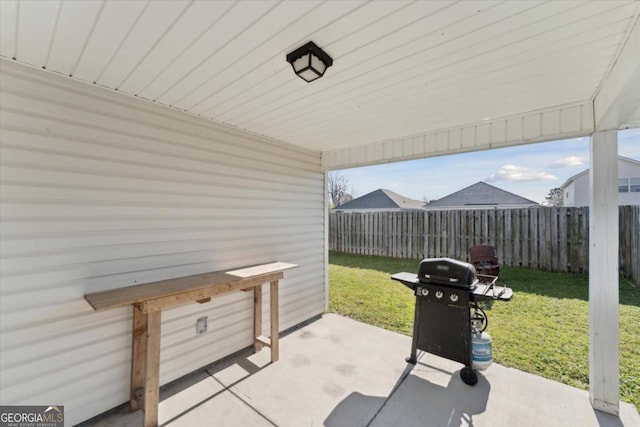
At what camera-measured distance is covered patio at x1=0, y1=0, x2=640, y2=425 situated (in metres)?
1.37

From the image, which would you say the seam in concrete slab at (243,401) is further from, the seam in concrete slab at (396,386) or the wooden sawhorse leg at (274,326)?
the seam in concrete slab at (396,386)

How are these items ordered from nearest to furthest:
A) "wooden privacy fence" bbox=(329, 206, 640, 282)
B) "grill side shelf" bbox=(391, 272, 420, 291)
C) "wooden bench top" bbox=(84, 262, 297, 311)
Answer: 1. "wooden bench top" bbox=(84, 262, 297, 311)
2. "grill side shelf" bbox=(391, 272, 420, 291)
3. "wooden privacy fence" bbox=(329, 206, 640, 282)

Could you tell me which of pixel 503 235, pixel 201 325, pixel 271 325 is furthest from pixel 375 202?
pixel 201 325

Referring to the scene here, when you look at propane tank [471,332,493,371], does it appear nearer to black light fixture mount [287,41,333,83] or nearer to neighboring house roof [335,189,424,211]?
black light fixture mount [287,41,333,83]

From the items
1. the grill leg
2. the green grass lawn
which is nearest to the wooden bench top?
the grill leg

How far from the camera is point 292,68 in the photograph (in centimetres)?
177

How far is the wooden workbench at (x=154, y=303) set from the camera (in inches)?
78.2

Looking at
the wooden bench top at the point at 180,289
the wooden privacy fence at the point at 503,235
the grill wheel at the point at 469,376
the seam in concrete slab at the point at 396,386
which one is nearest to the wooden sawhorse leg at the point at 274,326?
the wooden bench top at the point at 180,289

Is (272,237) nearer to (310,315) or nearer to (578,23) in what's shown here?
(310,315)

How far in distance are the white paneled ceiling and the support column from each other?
53 cm

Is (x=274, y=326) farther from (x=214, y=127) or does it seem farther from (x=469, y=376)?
(x=214, y=127)

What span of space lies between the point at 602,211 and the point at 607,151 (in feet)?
1.61

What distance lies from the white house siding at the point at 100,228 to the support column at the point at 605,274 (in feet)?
10.9

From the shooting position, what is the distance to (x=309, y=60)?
160 centimetres
